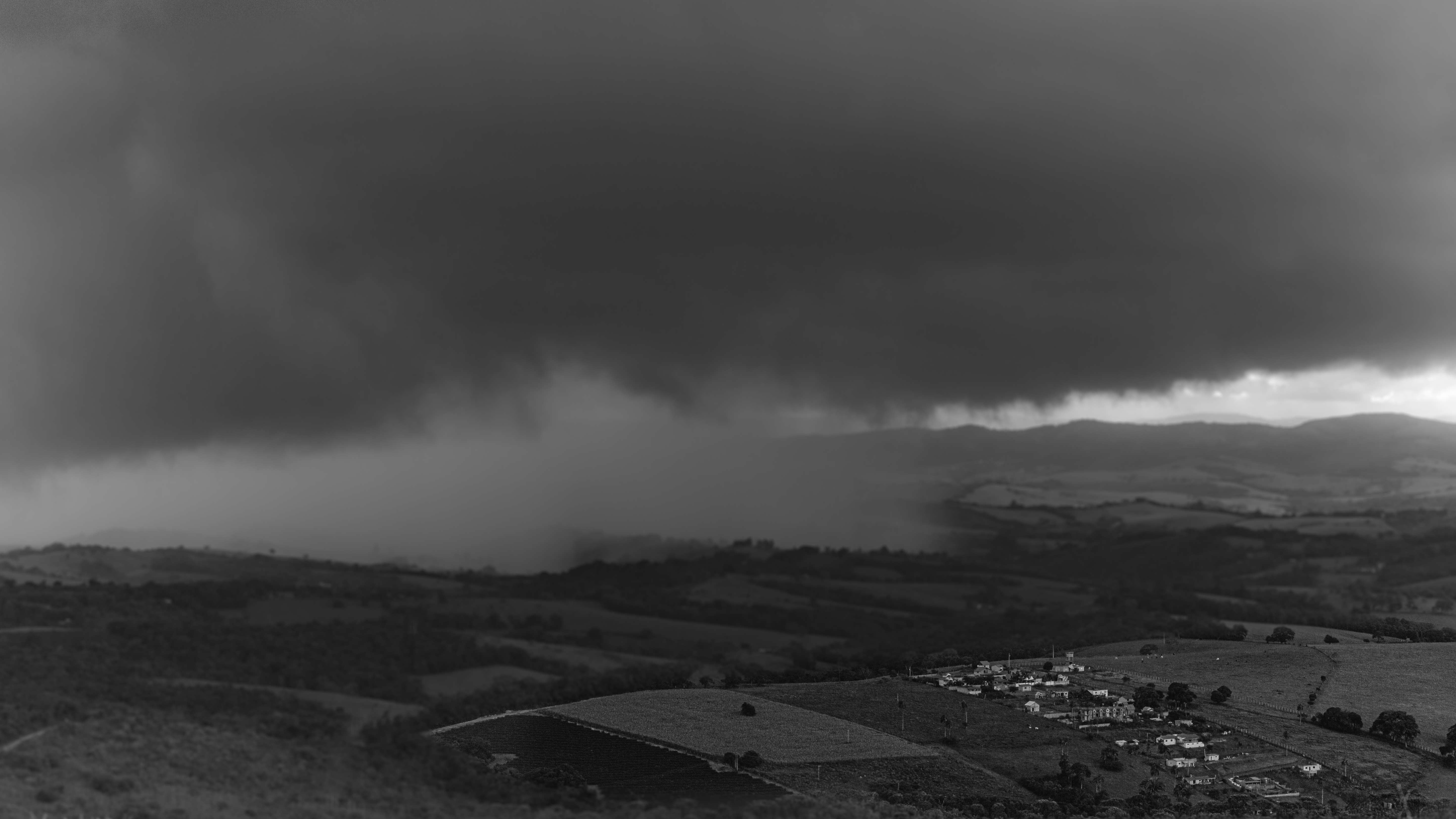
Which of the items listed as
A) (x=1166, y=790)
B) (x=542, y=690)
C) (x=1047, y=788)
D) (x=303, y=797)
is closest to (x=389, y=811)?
(x=303, y=797)

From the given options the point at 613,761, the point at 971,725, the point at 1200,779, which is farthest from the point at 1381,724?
the point at 613,761

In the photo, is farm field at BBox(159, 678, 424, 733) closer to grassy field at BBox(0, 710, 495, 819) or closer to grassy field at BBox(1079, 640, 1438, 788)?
grassy field at BBox(0, 710, 495, 819)

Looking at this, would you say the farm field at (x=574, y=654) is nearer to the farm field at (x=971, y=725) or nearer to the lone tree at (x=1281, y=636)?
the farm field at (x=971, y=725)

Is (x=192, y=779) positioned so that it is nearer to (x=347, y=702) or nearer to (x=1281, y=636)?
(x=347, y=702)

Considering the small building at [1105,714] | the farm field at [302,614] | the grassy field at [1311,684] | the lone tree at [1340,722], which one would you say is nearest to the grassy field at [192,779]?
the small building at [1105,714]

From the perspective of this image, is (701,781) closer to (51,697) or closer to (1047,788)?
(1047,788)

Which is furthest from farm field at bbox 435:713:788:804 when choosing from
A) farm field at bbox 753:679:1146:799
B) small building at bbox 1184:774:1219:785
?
small building at bbox 1184:774:1219:785
